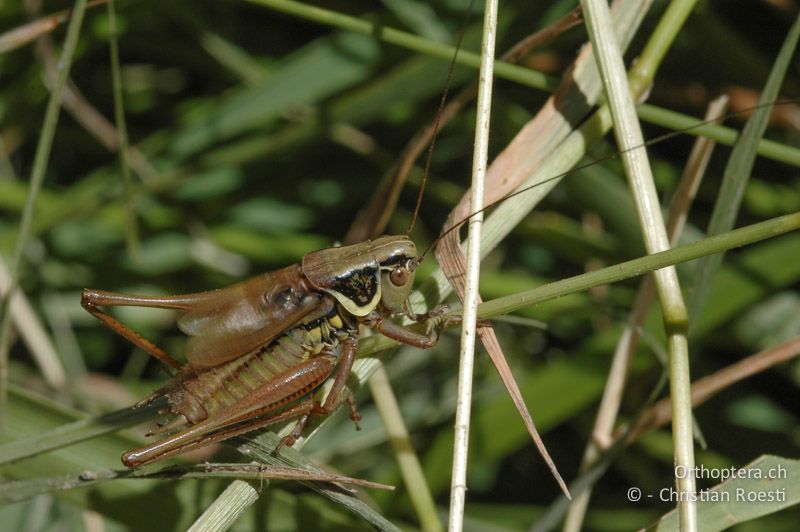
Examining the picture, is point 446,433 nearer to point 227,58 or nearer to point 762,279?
point 762,279

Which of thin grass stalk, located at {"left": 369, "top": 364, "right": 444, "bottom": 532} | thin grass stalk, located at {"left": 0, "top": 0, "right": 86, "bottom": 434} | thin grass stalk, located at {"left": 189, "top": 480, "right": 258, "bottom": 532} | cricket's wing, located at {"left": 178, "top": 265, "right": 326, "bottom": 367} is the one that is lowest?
thin grass stalk, located at {"left": 189, "top": 480, "right": 258, "bottom": 532}

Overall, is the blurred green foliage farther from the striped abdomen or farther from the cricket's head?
the cricket's head

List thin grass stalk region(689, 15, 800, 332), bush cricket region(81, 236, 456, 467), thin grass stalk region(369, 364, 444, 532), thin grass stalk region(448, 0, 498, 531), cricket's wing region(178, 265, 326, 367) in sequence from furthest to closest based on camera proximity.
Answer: thin grass stalk region(369, 364, 444, 532)
cricket's wing region(178, 265, 326, 367)
bush cricket region(81, 236, 456, 467)
thin grass stalk region(689, 15, 800, 332)
thin grass stalk region(448, 0, 498, 531)

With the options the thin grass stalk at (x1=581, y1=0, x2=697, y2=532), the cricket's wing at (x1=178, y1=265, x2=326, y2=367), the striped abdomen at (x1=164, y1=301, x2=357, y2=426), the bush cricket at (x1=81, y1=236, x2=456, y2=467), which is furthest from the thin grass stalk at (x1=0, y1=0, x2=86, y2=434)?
the thin grass stalk at (x1=581, y1=0, x2=697, y2=532)

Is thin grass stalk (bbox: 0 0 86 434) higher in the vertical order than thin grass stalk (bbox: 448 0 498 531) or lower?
higher

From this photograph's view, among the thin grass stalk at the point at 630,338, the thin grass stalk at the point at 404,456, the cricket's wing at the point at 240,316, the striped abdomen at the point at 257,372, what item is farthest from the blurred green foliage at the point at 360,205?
the cricket's wing at the point at 240,316

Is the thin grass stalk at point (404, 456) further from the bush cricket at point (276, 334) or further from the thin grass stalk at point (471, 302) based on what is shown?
the thin grass stalk at point (471, 302)

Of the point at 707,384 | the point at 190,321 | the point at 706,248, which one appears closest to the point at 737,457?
the point at 707,384

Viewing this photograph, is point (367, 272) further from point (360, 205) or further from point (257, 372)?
point (360, 205)

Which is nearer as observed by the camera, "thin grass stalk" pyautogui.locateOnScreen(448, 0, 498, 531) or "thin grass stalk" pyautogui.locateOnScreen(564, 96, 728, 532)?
"thin grass stalk" pyautogui.locateOnScreen(448, 0, 498, 531)
